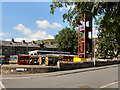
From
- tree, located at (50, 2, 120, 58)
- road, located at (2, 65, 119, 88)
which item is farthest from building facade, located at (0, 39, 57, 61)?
tree, located at (50, 2, 120, 58)

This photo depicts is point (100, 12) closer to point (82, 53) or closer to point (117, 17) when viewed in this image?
point (117, 17)

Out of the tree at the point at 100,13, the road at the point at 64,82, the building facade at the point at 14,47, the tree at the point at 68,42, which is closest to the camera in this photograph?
the tree at the point at 100,13

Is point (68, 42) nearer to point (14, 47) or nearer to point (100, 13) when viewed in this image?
point (14, 47)

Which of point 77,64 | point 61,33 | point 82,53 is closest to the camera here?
point 77,64

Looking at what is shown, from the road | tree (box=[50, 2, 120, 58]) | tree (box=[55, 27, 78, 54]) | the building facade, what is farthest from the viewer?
tree (box=[55, 27, 78, 54])

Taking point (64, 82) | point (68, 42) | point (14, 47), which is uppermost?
point (68, 42)

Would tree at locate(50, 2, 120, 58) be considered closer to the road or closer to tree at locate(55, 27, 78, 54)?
the road

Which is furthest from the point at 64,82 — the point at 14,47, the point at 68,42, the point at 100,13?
the point at 14,47

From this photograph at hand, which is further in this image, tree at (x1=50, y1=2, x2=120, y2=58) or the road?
the road

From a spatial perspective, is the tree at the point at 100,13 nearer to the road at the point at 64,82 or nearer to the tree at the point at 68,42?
the road at the point at 64,82

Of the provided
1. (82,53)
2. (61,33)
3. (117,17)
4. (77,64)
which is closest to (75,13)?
(117,17)

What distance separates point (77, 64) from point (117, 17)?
21.5 metres

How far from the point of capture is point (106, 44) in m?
59.0

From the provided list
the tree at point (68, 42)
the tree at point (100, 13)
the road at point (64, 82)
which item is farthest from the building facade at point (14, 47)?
the tree at point (100, 13)
